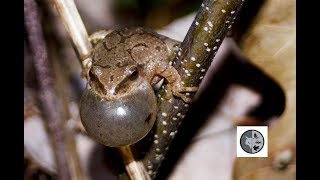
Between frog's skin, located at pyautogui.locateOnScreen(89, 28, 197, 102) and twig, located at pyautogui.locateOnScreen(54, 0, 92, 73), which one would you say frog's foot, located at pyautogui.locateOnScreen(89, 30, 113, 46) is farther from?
twig, located at pyautogui.locateOnScreen(54, 0, 92, 73)

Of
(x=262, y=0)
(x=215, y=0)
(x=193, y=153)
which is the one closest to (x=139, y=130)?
(x=215, y=0)

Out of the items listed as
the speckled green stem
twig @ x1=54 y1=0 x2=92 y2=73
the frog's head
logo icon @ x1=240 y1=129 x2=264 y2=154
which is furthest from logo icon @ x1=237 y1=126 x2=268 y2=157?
twig @ x1=54 y1=0 x2=92 y2=73

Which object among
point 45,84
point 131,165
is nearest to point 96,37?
point 45,84

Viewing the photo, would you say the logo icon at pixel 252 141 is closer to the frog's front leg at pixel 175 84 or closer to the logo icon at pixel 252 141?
the logo icon at pixel 252 141

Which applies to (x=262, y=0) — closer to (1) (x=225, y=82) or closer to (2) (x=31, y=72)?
(1) (x=225, y=82)

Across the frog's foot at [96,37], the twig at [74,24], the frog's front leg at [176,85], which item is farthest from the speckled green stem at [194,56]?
the frog's foot at [96,37]
